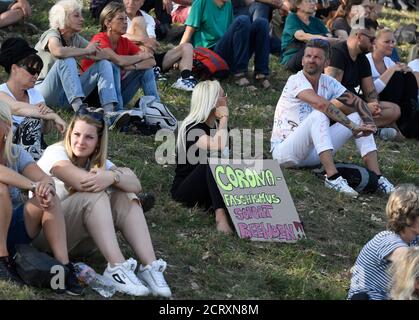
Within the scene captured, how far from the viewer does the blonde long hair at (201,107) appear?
8.45 meters

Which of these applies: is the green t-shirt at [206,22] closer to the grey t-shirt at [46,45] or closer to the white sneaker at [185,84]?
the white sneaker at [185,84]

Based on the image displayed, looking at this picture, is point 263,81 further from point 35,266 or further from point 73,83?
point 35,266

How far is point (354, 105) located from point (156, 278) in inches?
154

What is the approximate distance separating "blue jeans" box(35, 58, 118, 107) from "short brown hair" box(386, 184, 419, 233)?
3743 mm

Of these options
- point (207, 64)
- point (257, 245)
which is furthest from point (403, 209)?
point (207, 64)

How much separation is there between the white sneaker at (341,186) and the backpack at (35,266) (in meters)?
3.70

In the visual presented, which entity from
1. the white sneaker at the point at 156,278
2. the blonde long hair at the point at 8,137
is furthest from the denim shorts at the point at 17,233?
the white sneaker at the point at 156,278

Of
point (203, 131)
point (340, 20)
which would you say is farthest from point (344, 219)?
point (340, 20)

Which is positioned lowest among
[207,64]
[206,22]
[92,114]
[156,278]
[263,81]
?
[263,81]

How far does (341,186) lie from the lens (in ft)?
31.1

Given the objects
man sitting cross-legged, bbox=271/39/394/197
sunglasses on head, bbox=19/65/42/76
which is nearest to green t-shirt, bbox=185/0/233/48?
man sitting cross-legged, bbox=271/39/394/197

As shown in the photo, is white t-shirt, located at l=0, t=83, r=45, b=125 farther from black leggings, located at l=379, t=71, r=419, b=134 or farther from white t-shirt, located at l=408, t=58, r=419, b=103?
white t-shirt, located at l=408, t=58, r=419, b=103

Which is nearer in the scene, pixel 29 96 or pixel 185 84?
pixel 29 96

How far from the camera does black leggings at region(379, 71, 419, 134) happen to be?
11.7 metres
